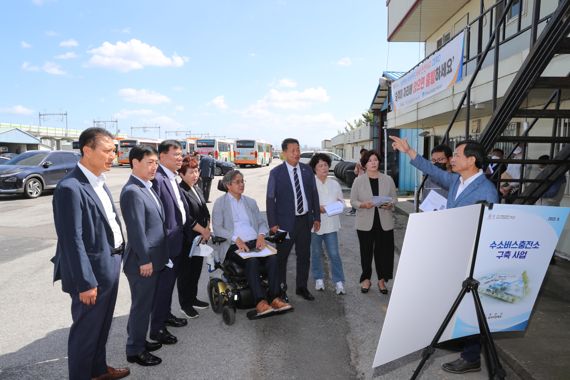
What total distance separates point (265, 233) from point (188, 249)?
94cm

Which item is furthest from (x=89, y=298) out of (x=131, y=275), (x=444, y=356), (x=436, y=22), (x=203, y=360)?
(x=436, y=22)

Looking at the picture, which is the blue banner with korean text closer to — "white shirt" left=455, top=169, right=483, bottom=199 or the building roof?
"white shirt" left=455, top=169, right=483, bottom=199

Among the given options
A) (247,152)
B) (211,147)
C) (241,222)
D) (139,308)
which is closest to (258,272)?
(241,222)

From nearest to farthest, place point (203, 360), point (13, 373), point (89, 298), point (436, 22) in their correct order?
point (89, 298)
point (13, 373)
point (203, 360)
point (436, 22)

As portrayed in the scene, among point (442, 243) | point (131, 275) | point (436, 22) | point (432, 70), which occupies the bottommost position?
point (131, 275)

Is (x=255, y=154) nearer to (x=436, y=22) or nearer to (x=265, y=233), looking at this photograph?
(x=436, y=22)

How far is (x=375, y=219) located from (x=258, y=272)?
175cm

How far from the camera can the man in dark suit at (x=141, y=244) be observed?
11.0 feet

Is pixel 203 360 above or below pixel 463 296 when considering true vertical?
below

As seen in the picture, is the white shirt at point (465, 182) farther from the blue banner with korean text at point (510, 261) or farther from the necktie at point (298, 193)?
the necktie at point (298, 193)

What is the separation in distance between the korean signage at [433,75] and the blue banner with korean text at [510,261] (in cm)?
537

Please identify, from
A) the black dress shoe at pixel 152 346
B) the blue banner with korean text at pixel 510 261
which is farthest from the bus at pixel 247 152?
the blue banner with korean text at pixel 510 261

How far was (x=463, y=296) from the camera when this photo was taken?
2627mm

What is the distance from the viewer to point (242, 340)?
13.4 feet
